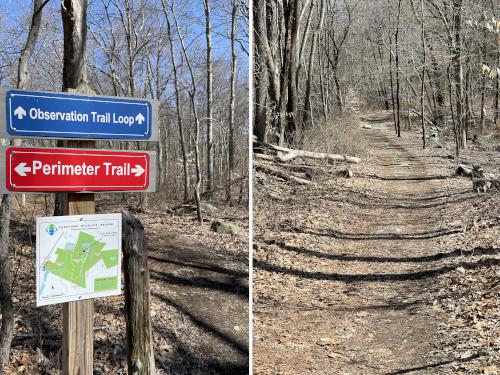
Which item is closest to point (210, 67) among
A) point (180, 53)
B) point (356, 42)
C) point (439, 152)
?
point (180, 53)

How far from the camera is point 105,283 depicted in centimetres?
221

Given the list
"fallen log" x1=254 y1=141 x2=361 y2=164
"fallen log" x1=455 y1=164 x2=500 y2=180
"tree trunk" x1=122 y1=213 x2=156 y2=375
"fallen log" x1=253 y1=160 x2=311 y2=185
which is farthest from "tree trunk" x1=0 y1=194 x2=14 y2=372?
"fallen log" x1=455 y1=164 x2=500 y2=180

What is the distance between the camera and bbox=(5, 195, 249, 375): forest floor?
4164mm

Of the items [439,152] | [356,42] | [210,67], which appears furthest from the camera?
[356,42]

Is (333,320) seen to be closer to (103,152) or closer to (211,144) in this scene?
(211,144)

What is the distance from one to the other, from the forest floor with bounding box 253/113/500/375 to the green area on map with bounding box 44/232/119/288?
281 centimetres

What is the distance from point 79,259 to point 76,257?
16 mm

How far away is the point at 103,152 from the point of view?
82.4 inches

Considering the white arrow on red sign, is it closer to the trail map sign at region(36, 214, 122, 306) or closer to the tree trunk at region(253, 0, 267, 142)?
the trail map sign at region(36, 214, 122, 306)

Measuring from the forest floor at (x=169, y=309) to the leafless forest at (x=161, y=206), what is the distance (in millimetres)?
11

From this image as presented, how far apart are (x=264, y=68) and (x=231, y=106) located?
563cm

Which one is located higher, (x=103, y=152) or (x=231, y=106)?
(x=231, y=106)

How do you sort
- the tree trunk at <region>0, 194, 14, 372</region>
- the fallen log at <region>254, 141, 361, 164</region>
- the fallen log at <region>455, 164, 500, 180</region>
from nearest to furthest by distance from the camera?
the tree trunk at <region>0, 194, 14, 372</region> < the fallen log at <region>455, 164, 500, 180</region> < the fallen log at <region>254, 141, 361, 164</region>

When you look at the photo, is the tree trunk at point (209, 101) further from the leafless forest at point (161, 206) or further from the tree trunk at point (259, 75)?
the tree trunk at point (259, 75)
